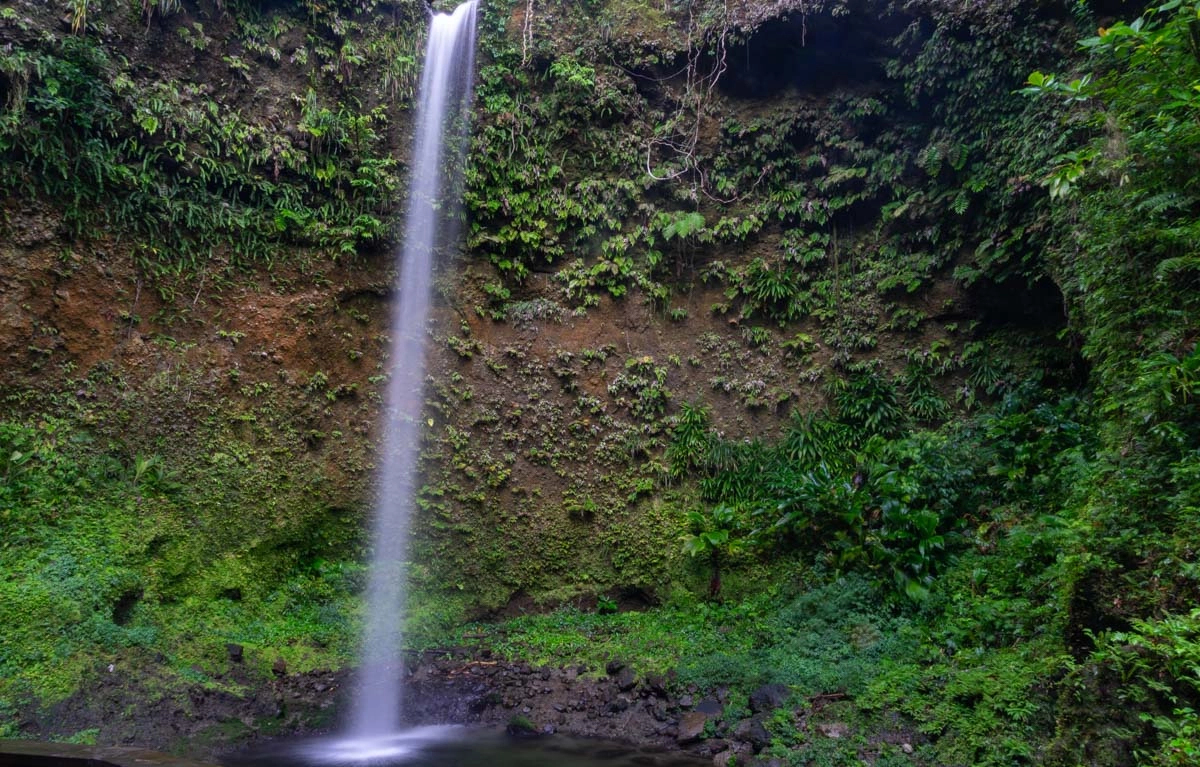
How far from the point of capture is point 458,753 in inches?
237

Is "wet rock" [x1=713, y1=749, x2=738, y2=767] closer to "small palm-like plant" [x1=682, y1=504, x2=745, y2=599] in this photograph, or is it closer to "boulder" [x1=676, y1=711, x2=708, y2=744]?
"boulder" [x1=676, y1=711, x2=708, y2=744]

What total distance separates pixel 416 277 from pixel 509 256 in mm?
1327

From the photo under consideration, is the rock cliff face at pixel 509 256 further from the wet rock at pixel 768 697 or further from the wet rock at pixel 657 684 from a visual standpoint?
the wet rock at pixel 768 697

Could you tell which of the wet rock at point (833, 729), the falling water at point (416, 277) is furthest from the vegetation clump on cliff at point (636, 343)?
the falling water at point (416, 277)

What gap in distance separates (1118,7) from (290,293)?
32.4 feet

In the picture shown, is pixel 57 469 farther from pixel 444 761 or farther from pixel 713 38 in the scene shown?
pixel 713 38

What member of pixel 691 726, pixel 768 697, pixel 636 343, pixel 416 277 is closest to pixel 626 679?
pixel 691 726

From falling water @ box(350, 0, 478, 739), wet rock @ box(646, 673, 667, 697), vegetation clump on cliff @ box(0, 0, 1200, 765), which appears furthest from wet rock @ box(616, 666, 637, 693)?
falling water @ box(350, 0, 478, 739)

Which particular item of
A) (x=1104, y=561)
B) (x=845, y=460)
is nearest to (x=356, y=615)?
(x=845, y=460)

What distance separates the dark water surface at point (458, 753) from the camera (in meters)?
5.66

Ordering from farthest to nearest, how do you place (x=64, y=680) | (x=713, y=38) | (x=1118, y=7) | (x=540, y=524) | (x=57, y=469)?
(x=713, y=38) → (x=540, y=524) → (x=1118, y=7) → (x=57, y=469) → (x=64, y=680)

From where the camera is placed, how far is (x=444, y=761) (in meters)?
5.82

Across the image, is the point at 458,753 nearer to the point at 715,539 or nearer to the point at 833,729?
the point at 833,729

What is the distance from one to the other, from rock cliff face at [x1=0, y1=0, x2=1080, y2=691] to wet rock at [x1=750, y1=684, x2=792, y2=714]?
275cm
